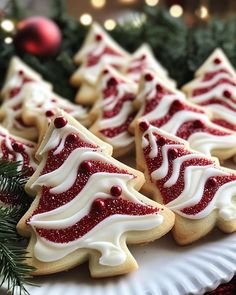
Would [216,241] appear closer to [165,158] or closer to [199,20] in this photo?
[165,158]

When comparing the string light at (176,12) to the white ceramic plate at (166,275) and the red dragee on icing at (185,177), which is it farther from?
the white ceramic plate at (166,275)

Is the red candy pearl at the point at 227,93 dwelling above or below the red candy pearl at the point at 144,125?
above

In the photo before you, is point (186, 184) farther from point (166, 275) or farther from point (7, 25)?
point (7, 25)

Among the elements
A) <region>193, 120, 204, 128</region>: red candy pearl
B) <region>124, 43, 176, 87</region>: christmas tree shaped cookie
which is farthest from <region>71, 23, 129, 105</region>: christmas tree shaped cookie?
<region>193, 120, 204, 128</region>: red candy pearl

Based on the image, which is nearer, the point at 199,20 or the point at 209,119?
the point at 209,119

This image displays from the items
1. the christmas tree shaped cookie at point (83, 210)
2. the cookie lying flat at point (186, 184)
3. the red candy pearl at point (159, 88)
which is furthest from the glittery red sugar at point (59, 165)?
the red candy pearl at point (159, 88)

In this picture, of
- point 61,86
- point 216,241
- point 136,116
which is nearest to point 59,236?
point 216,241
